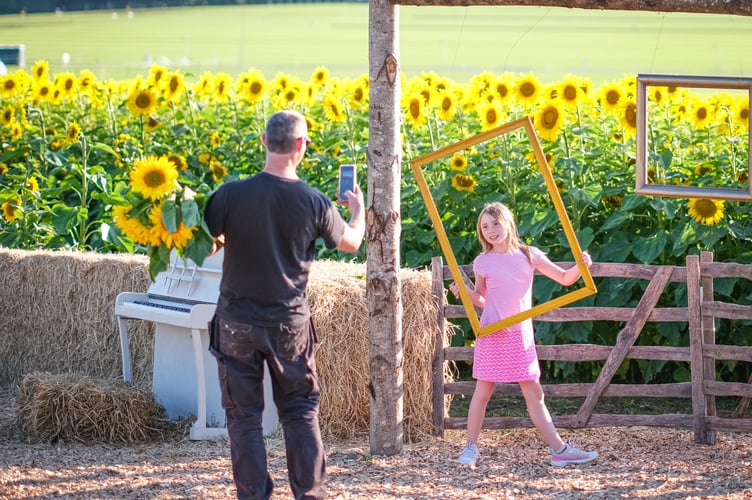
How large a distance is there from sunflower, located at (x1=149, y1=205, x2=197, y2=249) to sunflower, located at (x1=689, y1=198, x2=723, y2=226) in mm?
3341

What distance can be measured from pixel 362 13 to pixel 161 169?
82.6 metres

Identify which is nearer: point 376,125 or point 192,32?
point 376,125

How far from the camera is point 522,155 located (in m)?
7.11

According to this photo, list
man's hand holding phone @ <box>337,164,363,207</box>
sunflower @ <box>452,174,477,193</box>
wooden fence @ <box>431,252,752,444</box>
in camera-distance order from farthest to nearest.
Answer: sunflower @ <box>452,174,477,193</box> < wooden fence @ <box>431,252,752,444</box> < man's hand holding phone @ <box>337,164,363,207</box>

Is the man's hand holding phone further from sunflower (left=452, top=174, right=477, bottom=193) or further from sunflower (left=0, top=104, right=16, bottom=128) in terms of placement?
sunflower (left=0, top=104, right=16, bottom=128)

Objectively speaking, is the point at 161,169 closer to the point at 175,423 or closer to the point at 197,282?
the point at 197,282

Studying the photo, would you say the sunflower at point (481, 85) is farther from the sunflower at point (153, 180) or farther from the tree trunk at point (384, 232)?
the sunflower at point (153, 180)

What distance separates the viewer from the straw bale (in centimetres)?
609

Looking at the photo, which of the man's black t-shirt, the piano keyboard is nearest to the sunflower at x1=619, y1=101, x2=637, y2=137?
the piano keyboard

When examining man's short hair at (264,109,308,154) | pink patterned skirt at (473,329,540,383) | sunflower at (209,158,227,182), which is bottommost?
pink patterned skirt at (473,329,540,383)

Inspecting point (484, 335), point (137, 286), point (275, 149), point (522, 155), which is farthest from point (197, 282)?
point (522, 155)

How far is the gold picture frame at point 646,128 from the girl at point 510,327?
58 cm

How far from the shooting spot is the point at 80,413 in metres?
5.25

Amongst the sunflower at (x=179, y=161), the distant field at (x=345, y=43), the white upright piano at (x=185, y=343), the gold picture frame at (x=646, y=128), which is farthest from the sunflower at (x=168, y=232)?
the distant field at (x=345, y=43)
